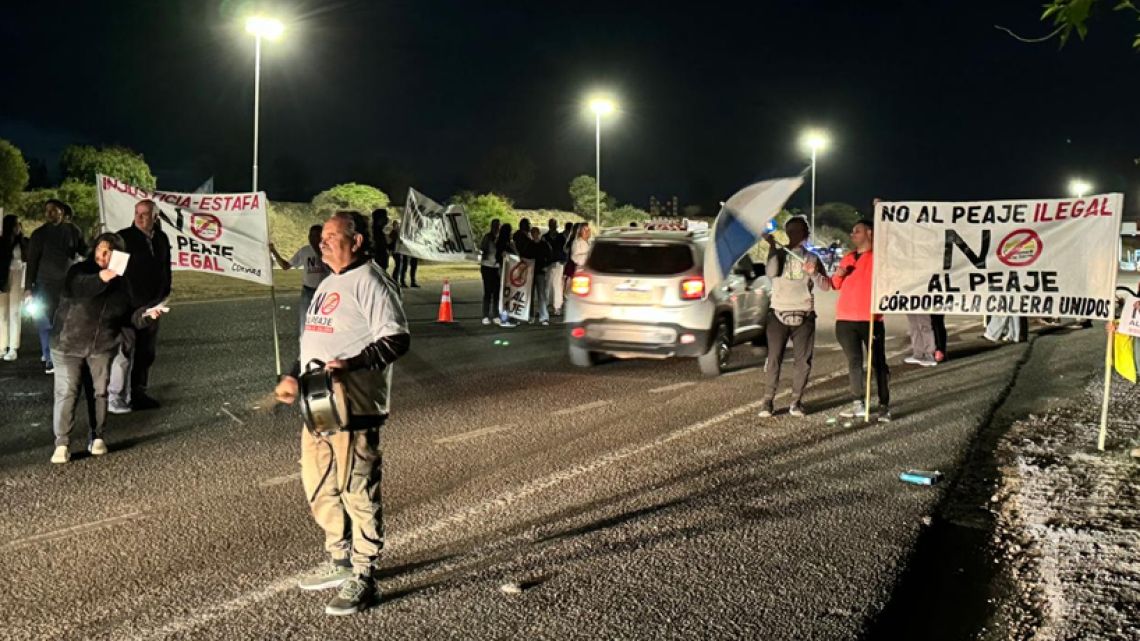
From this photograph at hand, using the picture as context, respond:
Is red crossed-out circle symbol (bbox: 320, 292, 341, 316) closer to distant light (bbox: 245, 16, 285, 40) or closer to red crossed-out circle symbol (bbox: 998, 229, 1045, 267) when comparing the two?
red crossed-out circle symbol (bbox: 998, 229, 1045, 267)

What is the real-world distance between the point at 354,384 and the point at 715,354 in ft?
24.4

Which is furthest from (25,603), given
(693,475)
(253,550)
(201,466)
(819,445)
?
(819,445)

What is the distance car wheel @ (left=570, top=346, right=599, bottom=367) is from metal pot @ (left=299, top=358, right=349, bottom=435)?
296 inches

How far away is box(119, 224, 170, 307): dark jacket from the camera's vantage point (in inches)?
345

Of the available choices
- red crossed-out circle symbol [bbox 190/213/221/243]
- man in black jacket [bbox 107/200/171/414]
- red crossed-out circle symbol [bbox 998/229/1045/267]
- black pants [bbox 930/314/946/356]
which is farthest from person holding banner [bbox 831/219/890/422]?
red crossed-out circle symbol [bbox 190/213/221/243]

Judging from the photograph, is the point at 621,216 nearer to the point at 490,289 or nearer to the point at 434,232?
the point at 434,232

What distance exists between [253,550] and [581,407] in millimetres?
4657

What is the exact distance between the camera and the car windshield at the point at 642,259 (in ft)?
37.4

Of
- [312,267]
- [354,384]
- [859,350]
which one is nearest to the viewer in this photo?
[354,384]

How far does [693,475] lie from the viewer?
6906 mm

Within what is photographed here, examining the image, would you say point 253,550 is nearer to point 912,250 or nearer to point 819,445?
point 819,445

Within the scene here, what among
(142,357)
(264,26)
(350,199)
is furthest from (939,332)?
(350,199)

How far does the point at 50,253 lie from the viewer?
35.2ft

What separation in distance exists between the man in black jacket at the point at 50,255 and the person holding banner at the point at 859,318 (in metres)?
7.95
